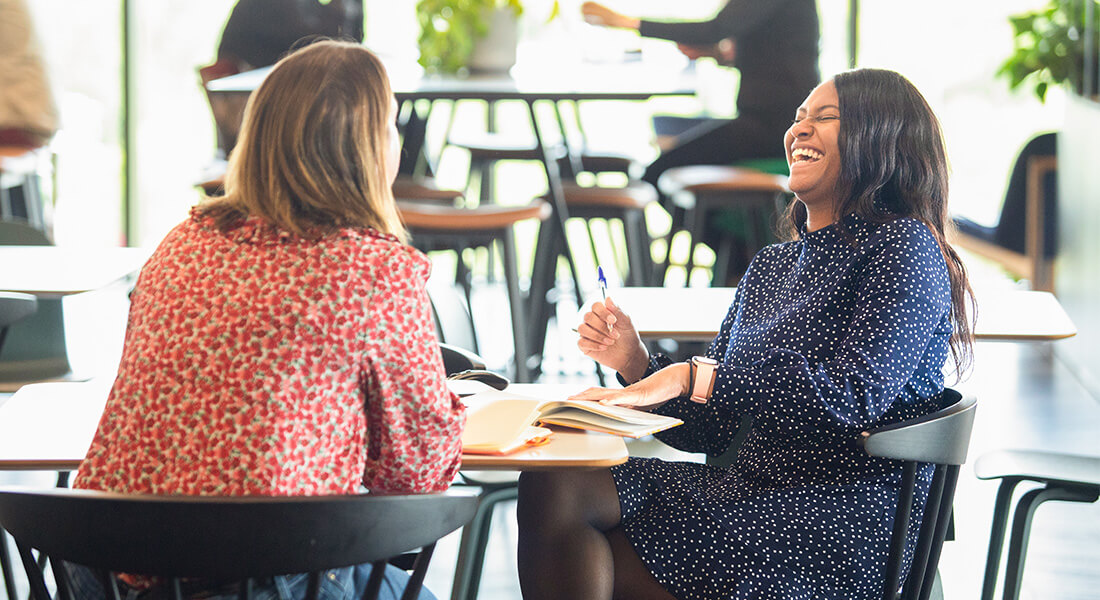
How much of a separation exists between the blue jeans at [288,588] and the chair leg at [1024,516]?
1.02m

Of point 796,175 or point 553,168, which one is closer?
point 796,175

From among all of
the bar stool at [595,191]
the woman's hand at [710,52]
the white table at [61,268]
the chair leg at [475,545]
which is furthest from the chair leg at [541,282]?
the chair leg at [475,545]

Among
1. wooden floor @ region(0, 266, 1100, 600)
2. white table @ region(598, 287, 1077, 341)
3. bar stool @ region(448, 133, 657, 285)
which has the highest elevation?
bar stool @ region(448, 133, 657, 285)

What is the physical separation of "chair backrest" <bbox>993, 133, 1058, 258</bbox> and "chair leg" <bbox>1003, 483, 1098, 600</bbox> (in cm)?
399

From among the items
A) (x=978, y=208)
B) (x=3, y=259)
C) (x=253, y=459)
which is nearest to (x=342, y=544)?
(x=253, y=459)

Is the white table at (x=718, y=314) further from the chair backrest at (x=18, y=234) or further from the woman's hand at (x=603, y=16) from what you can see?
the woman's hand at (x=603, y=16)

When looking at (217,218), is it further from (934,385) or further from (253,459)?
(934,385)

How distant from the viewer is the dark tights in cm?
169

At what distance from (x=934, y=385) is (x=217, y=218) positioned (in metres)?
1.10

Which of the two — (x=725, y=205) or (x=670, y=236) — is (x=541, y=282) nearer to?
(x=670, y=236)

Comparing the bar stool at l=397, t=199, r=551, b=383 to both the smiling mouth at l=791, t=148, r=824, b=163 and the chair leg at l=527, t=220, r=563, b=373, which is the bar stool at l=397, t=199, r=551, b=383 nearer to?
the chair leg at l=527, t=220, r=563, b=373

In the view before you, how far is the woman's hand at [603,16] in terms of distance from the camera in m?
4.19

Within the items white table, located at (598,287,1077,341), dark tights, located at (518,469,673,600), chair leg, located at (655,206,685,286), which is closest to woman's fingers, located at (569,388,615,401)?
dark tights, located at (518,469,673,600)

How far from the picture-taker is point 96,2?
6.52m
